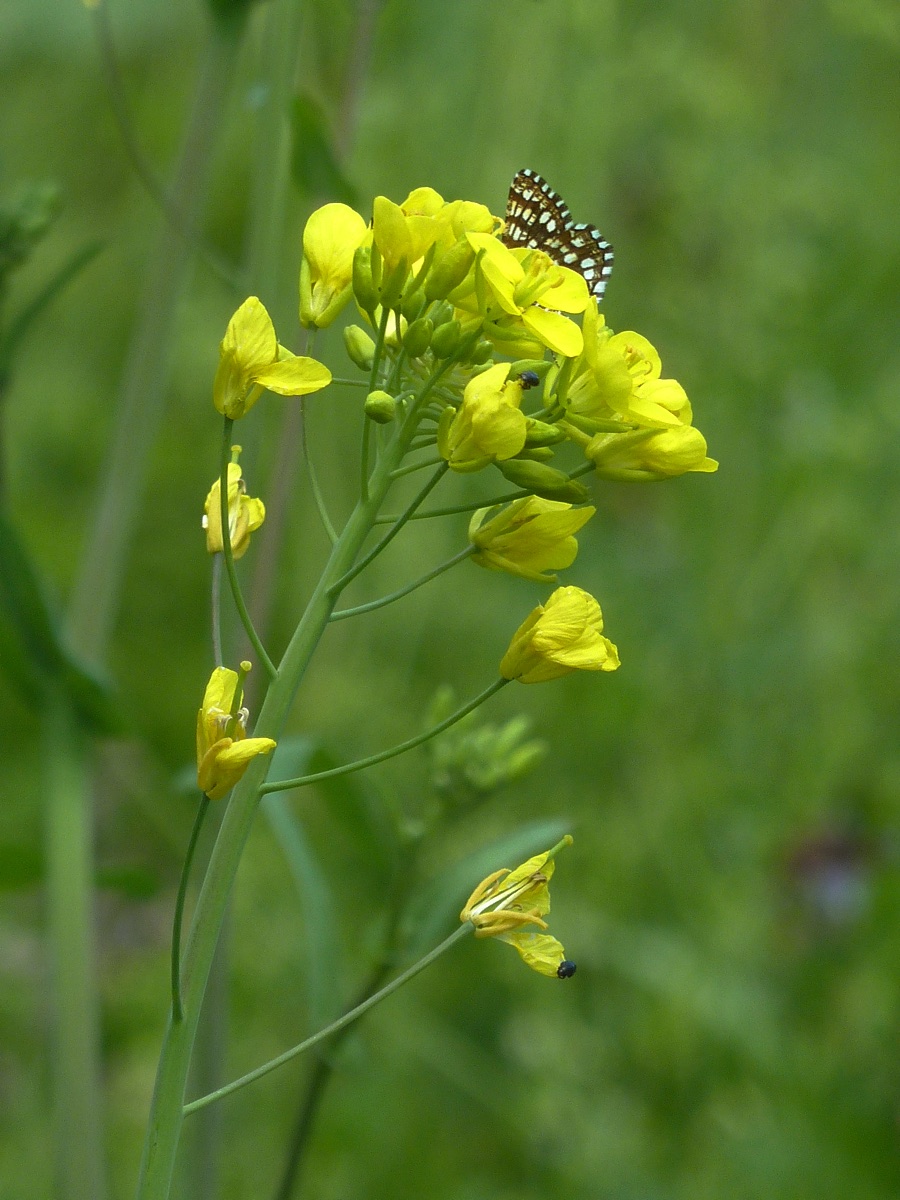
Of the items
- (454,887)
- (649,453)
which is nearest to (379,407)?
(649,453)

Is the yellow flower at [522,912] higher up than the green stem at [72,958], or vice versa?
the yellow flower at [522,912]

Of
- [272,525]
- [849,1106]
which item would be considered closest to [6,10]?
[272,525]

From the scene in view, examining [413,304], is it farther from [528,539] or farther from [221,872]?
[221,872]

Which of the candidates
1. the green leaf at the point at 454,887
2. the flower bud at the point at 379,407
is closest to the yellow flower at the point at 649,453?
the flower bud at the point at 379,407

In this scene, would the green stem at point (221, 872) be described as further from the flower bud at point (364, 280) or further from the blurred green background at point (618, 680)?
the blurred green background at point (618, 680)

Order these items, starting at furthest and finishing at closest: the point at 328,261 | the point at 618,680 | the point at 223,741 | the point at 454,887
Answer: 1. the point at 618,680
2. the point at 454,887
3. the point at 328,261
4. the point at 223,741

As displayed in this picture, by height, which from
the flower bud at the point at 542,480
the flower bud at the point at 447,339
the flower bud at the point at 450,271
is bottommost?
the flower bud at the point at 542,480

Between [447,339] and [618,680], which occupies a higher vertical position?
[447,339]

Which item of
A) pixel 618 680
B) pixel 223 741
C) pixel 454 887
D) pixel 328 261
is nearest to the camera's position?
pixel 223 741
